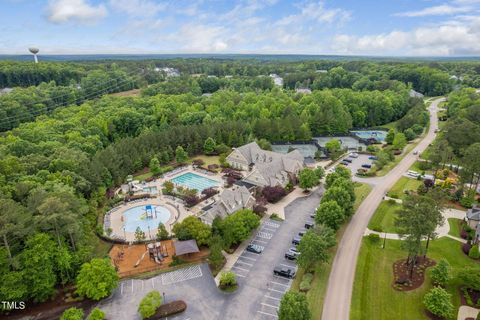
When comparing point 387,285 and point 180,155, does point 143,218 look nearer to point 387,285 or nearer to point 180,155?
point 180,155

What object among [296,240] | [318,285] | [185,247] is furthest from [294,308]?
[185,247]

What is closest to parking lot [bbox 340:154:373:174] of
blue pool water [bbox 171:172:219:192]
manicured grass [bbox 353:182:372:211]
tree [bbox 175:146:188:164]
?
manicured grass [bbox 353:182:372:211]

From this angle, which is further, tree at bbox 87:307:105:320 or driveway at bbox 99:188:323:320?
driveway at bbox 99:188:323:320

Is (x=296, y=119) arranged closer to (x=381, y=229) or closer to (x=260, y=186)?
(x=260, y=186)

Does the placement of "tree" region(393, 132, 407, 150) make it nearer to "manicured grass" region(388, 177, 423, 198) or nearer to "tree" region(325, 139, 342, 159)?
"tree" region(325, 139, 342, 159)

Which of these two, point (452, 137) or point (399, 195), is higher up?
point (452, 137)

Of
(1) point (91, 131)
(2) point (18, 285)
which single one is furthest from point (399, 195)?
(1) point (91, 131)
